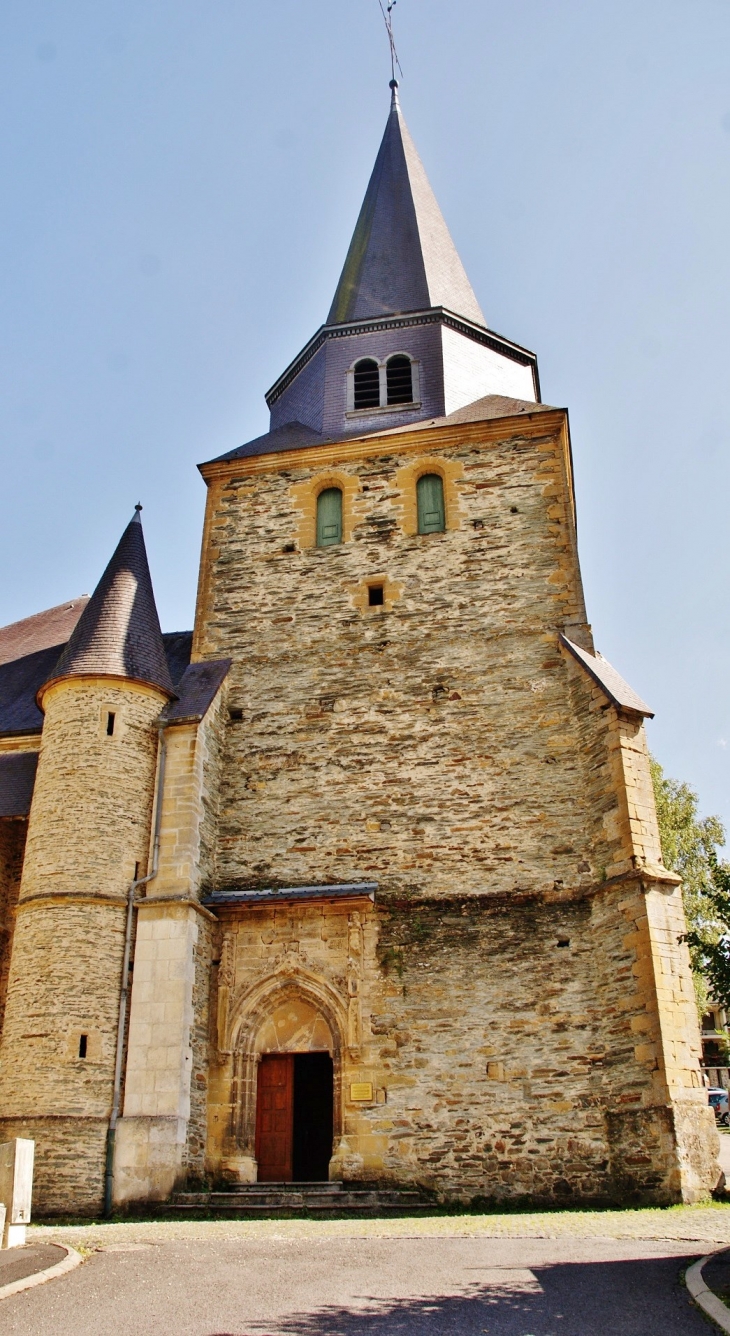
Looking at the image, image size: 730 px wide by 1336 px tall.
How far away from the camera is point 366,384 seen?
17.8 metres

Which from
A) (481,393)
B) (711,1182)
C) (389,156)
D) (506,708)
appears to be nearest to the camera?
(711,1182)

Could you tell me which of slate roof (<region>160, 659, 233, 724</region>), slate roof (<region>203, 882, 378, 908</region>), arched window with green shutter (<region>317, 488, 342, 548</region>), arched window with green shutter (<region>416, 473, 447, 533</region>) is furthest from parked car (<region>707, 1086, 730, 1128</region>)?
slate roof (<region>160, 659, 233, 724</region>)

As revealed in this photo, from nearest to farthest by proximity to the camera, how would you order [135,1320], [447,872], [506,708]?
[135,1320]
[447,872]
[506,708]

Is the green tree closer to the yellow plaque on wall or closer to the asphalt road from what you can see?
the yellow plaque on wall

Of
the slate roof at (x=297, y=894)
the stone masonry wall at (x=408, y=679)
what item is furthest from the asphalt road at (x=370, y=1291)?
the stone masonry wall at (x=408, y=679)

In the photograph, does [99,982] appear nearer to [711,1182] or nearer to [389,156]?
[711,1182]

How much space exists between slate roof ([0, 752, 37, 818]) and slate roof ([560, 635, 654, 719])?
7208 mm

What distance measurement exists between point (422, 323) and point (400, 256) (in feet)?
8.69

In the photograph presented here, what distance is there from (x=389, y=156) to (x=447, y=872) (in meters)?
17.0

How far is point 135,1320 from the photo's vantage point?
554 centimetres

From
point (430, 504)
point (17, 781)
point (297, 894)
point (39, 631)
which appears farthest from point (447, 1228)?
point (39, 631)

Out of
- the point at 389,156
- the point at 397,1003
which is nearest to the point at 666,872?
the point at 397,1003

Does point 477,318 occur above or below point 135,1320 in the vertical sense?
above

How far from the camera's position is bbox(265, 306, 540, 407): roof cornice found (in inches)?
708
